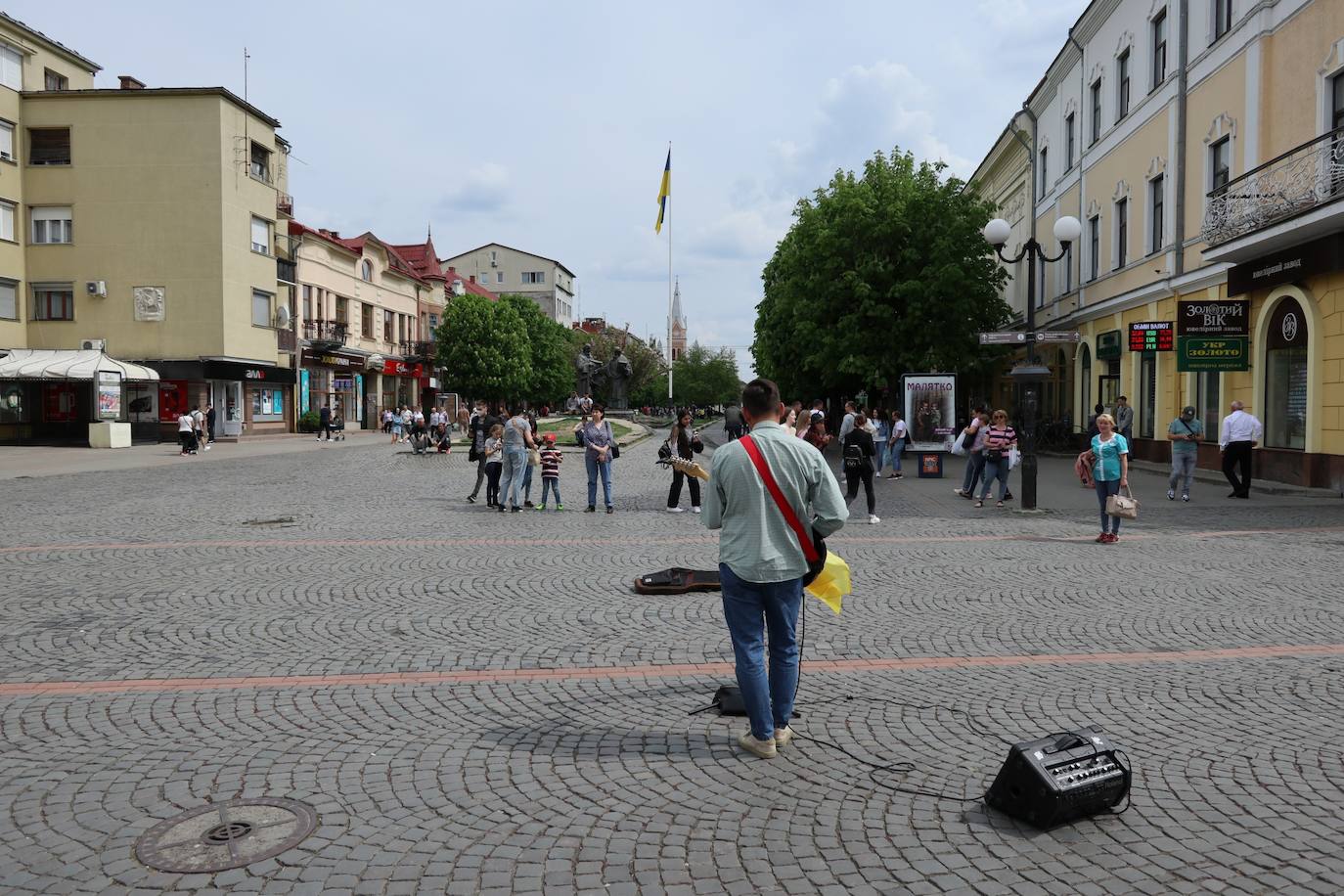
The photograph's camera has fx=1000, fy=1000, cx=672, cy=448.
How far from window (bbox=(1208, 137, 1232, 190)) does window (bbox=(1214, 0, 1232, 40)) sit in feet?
7.52

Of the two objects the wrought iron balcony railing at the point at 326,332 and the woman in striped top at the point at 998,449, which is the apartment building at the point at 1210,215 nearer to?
the woman in striped top at the point at 998,449

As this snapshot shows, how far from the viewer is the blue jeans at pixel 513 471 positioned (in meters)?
16.0

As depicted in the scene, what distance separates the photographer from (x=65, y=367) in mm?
35094

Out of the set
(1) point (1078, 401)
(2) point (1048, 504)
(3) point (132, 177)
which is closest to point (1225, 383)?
(2) point (1048, 504)

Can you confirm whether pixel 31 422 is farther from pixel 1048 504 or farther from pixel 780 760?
pixel 780 760

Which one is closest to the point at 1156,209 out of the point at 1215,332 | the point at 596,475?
the point at 1215,332

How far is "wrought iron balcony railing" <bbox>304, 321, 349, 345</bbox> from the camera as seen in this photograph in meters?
47.2

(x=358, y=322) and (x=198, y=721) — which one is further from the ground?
(x=358, y=322)

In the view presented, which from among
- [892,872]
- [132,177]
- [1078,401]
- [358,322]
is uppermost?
[132,177]

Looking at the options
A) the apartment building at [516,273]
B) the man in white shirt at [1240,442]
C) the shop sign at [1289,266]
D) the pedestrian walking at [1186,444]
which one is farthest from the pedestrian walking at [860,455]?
the apartment building at [516,273]

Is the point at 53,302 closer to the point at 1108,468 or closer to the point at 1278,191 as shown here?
the point at 1108,468

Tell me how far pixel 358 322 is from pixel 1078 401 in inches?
1465

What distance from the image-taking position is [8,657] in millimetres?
6488

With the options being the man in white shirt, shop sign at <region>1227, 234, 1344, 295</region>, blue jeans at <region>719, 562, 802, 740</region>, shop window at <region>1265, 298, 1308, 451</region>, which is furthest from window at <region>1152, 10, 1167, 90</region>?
blue jeans at <region>719, 562, 802, 740</region>
